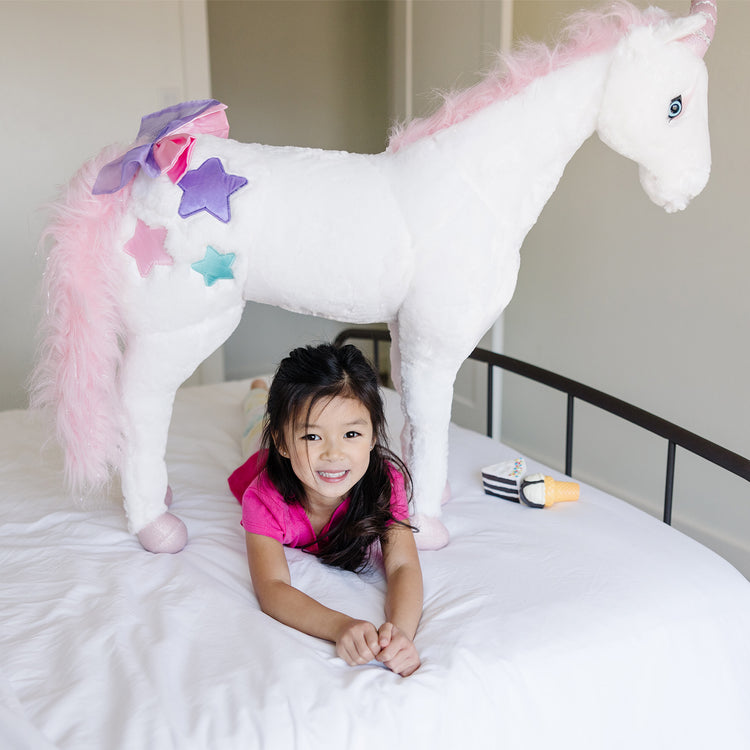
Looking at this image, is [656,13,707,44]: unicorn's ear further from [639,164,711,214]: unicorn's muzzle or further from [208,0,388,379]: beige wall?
[208,0,388,379]: beige wall

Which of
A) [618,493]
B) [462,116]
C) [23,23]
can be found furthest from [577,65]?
[23,23]

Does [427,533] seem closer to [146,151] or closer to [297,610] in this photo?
[297,610]

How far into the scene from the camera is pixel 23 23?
2.28 metres

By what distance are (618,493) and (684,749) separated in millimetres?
1373

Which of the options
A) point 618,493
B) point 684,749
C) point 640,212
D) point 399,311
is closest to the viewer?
point 684,749

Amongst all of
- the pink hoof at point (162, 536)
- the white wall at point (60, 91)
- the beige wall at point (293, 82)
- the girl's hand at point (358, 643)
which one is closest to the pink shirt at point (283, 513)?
the pink hoof at point (162, 536)

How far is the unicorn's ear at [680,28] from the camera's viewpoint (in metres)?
0.93

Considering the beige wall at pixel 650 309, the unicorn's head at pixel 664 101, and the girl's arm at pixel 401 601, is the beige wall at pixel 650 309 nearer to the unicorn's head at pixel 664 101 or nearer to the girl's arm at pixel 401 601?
the unicorn's head at pixel 664 101

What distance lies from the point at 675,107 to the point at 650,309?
3.81 feet

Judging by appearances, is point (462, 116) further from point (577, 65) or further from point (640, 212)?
point (640, 212)

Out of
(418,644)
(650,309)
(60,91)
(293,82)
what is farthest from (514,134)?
(293,82)

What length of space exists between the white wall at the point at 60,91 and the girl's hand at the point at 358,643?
185 centimetres

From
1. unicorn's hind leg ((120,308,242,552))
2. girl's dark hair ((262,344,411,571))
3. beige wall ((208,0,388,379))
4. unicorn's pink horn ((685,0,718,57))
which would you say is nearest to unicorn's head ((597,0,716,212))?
unicorn's pink horn ((685,0,718,57))

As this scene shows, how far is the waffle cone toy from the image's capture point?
4.03 ft
